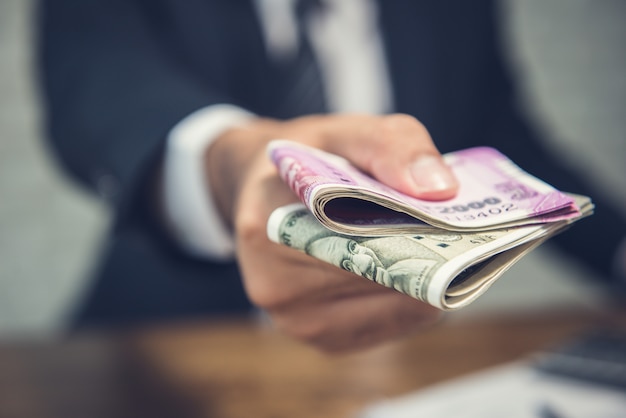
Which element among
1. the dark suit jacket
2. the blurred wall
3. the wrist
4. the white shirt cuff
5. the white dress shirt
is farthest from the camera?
the blurred wall

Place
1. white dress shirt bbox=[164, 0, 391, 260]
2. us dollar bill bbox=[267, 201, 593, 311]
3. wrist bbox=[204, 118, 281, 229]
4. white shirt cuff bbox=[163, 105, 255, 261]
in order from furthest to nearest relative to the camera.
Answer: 1. white dress shirt bbox=[164, 0, 391, 260]
2. white shirt cuff bbox=[163, 105, 255, 261]
3. wrist bbox=[204, 118, 281, 229]
4. us dollar bill bbox=[267, 201, 593, 311]

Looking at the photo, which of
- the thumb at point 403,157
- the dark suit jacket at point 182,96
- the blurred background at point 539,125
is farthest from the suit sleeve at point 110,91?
the blurred background at point 539,125

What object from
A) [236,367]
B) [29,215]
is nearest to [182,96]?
[236,367]

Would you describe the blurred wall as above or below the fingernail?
below

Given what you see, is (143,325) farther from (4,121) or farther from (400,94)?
(4,121)

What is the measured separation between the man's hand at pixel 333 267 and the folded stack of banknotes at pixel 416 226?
1 centimetres

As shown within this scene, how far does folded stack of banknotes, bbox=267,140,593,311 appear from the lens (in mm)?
237

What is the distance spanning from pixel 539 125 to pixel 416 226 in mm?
1172

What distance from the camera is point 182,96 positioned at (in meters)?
0.58

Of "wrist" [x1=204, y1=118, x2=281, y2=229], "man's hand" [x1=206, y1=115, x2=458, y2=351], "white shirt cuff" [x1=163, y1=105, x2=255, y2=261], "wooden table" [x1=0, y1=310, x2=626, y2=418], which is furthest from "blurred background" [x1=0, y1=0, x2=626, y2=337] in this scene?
"man's hand" [x1=206, y1=115, x2=458, y2=351]

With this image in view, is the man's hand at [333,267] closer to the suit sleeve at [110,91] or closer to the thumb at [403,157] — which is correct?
the thumb at [403,157]

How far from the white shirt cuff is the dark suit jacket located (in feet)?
0.08

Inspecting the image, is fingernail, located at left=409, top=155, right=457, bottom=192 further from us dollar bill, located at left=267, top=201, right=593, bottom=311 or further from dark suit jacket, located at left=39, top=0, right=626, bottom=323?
dark suit jacket, located at left=39, top=0, right=626, bottom=323

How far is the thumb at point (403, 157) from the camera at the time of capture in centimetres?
29
